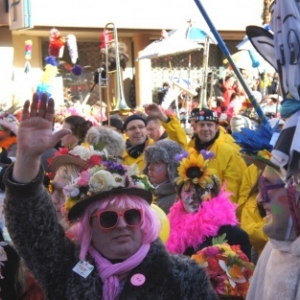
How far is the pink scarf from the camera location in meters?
2.71

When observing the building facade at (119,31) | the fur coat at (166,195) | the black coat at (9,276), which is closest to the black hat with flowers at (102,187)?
the black coat at (9,276)

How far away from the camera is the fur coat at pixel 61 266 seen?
262cm

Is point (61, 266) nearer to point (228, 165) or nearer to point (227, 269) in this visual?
point (227, 269)

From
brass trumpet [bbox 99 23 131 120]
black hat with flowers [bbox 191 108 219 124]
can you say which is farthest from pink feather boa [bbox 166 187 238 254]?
brass trumpet [bbox 99 23 131 120]

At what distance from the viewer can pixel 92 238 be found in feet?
9.33

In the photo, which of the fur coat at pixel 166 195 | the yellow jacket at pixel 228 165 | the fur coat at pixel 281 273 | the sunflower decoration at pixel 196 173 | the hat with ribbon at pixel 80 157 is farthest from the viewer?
the yellow jacket at pixel 228 165

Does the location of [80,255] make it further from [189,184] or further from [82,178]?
[189,184]

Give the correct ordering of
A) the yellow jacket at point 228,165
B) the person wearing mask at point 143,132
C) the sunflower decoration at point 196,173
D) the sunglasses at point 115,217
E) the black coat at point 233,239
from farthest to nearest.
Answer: the person wearing mask at point 143,132
the yellow jacket at point 228,165
the sunflower decoration at point 196,173
the black coat at point 233,239
the sunglasses at point 115,217

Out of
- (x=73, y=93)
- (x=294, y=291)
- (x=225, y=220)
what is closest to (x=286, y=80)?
(x=294, y=291)

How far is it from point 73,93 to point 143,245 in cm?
1418

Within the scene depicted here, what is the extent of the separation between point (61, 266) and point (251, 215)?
2.34 meters

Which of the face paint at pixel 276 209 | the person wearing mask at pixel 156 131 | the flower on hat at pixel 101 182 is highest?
the flower on hat at pixel 101 182

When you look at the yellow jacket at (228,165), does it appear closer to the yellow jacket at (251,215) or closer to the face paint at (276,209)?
the yellow jacket at (251,215)

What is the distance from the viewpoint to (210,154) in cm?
464
